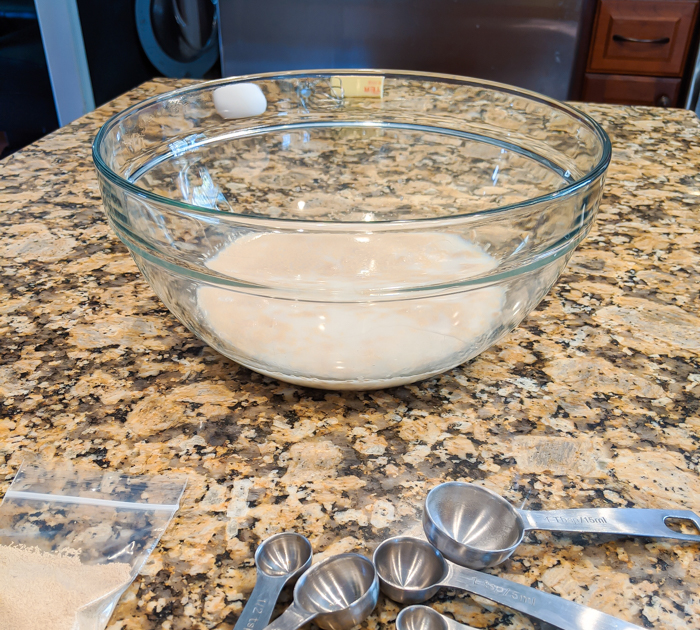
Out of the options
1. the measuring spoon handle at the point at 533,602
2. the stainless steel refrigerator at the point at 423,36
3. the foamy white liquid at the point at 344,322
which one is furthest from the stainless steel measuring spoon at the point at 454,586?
the stainless steel refrigerator at the point at 423,36

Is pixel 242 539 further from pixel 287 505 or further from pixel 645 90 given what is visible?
pixel 645 90

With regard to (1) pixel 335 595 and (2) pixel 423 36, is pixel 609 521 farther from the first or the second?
(2) pixel 423 36

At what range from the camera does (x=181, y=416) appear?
1.78 ft

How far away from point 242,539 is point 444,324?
226 millimetres

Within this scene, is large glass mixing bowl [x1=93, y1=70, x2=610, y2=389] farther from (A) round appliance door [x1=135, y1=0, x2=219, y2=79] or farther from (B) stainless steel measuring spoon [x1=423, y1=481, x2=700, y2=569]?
(A) round appliance door [x1=135, y1=0, x2=219, y2=79]

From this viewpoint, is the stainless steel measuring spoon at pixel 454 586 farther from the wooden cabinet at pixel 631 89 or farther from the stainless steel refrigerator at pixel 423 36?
the wooden cabinet at pixel 631 89

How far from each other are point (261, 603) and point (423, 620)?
0.10 meters

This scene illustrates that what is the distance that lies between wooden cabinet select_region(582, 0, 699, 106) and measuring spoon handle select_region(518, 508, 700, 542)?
7.61 feet

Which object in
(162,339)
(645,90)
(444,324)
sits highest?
(444,324)

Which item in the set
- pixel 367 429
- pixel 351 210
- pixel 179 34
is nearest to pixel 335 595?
pixel 367 429

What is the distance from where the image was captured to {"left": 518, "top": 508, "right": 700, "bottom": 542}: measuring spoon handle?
418 mm

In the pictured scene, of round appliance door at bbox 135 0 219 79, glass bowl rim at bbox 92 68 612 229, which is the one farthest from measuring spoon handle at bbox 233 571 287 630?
round appliance door at bbox 135 0 219 79

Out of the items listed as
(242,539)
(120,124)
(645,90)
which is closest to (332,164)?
(120,124)

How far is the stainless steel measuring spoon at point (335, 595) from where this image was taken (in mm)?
354
